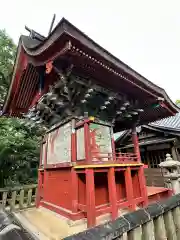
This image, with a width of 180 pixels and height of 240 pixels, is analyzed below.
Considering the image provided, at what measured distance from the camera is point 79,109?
4023 mm

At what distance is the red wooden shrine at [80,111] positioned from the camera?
117 inches

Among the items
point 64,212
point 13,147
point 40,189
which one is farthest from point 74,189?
point 13,147

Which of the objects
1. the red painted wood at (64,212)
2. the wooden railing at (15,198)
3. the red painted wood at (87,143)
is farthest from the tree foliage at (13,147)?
the red painted wood at (87,143)

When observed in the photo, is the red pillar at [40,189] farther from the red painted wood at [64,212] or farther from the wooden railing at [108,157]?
the wooden railing at [108,157]

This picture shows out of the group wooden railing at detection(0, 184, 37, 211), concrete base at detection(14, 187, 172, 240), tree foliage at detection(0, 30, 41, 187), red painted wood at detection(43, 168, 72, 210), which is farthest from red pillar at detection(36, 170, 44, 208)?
tree foliage at detection(0, 30, 41, 187)

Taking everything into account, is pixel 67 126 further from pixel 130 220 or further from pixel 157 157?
pixel 157 157

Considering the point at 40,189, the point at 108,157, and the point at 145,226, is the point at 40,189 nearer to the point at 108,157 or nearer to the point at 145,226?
the point at 108,157

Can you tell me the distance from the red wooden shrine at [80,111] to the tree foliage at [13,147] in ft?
8.26

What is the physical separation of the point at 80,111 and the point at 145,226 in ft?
9.77

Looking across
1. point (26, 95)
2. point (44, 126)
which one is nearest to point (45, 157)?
point (44, 126)

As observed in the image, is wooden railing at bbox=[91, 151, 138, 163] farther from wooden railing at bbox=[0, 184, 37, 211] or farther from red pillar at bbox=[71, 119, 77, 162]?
wooden railing at bbox=[0, 184, 37, 211]

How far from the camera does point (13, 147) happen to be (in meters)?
7.38

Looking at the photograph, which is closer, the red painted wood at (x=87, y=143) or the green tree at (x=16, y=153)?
the red painted wood at (x=87, y=143)

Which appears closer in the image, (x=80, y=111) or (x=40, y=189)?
(x=80, y=111)
